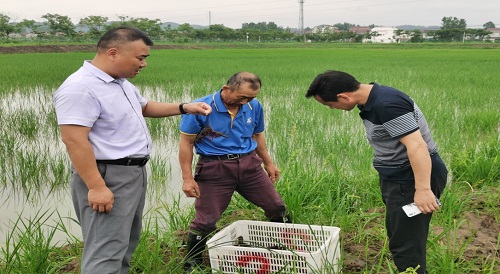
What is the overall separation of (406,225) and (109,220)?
3.93 feet

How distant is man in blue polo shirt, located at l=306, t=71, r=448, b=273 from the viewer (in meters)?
1.98

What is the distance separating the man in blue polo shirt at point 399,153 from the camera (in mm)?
1978

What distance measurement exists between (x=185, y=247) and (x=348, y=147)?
8.66 feet

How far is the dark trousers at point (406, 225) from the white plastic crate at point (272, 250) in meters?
0.30

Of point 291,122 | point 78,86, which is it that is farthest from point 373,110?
point 291,122

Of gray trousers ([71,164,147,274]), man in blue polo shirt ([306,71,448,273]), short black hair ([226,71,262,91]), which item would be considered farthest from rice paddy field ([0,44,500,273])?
short black hair ([226,71,262,91])

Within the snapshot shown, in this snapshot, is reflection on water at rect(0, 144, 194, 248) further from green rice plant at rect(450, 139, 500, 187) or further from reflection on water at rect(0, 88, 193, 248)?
green rice plant at rect(450, 139, 500, 187)

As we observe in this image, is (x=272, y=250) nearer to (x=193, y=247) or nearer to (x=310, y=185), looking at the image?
(x=193, y=247)

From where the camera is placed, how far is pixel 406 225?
83.0 inches

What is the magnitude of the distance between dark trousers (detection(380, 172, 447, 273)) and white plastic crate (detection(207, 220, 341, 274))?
1.00ft

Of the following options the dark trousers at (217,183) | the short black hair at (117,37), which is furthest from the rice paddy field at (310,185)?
the short black hair at (117,37)

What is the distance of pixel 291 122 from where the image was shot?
644cm

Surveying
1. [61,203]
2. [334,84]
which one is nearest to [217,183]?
[334,84]

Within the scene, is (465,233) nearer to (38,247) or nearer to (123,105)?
(123,105)
